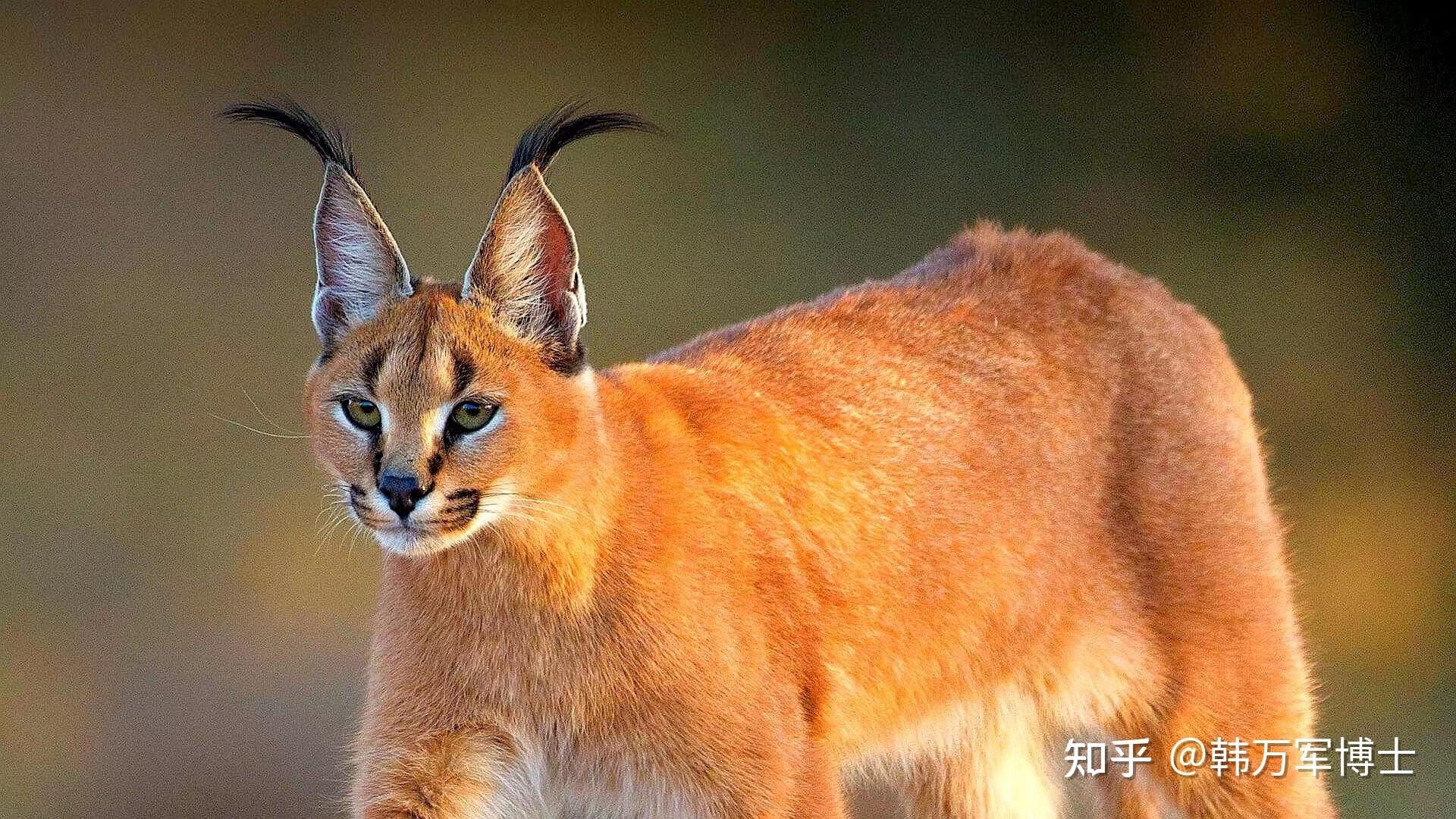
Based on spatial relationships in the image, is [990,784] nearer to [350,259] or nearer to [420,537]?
[420,537]

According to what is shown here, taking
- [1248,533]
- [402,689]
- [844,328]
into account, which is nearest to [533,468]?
[402,689]

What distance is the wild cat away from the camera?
2838 millimetres

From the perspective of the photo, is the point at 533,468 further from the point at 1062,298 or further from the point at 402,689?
the point at 1062,298

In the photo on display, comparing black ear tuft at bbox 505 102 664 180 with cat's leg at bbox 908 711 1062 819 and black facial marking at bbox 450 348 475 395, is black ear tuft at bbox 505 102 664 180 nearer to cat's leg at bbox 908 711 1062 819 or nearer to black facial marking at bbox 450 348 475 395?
black facial marking at bbox 450 348 475 395

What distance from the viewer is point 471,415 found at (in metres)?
2.76

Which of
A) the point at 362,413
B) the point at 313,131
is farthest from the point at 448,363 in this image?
the point at 313,131

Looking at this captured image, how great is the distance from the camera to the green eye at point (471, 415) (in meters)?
2.75

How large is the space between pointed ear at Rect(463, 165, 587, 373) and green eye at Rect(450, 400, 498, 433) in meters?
0.16

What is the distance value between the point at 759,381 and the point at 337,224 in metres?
0.89

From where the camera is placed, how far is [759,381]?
3389 mm

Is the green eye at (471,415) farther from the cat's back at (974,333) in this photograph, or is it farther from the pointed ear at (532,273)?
the cat's back at (974,333)

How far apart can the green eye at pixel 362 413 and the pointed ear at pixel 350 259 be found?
159 mm

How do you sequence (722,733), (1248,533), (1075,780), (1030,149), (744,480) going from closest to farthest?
(722,733) < (744,480) < (1248,533) < (1075,780) < (1030,149)

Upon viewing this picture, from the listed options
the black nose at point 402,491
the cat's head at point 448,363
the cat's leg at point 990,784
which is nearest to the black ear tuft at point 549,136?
the cat's head at point 448,363
